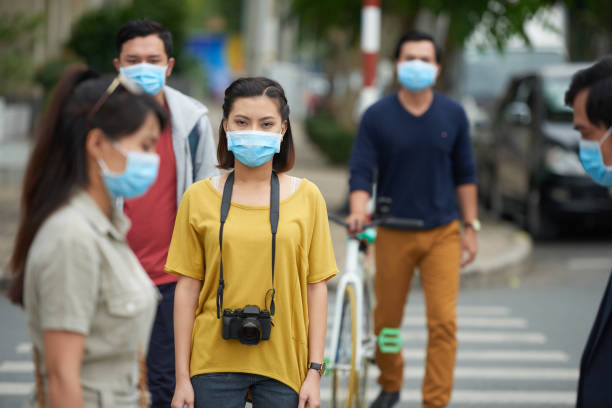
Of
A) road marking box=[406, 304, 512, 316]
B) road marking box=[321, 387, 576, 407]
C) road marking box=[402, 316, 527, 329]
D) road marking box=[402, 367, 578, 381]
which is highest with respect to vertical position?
road marking box=[321, 387, 576, 407]

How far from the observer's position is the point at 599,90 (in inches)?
117

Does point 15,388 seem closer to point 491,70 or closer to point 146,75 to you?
point 146,75

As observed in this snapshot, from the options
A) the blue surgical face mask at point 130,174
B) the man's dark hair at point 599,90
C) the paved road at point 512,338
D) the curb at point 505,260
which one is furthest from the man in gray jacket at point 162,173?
the curb at point 505,260

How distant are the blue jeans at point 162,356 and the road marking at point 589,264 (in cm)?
715

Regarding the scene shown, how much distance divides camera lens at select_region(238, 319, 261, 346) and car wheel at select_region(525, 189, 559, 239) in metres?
8.92

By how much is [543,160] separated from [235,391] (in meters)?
8.77

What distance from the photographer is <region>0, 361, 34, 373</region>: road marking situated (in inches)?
251

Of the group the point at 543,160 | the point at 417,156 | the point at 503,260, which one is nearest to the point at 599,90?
the point at 417,156

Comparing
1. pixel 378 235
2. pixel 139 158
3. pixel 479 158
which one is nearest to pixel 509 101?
pixel 479 158

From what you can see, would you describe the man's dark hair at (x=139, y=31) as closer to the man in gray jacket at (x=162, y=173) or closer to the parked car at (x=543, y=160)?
the man in gray jacket at (x=162, y=173)

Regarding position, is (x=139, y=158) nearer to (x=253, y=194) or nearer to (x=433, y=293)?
(x=253, y=194)

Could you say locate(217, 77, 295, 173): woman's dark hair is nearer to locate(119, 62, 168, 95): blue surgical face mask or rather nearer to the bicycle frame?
locate(119, 62, 168, 95): blue surgical face mask

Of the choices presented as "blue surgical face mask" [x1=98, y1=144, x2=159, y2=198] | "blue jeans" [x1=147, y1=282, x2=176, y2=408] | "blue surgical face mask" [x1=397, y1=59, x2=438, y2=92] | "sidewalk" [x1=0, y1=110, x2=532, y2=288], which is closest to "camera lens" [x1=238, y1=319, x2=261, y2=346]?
"blue surgical face mask" [x1=98, y1=144, x2=159, y2=198]

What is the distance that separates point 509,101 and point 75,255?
→ 11377 mm
